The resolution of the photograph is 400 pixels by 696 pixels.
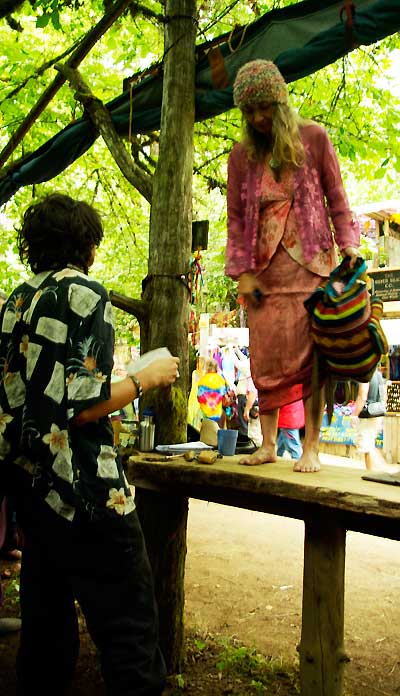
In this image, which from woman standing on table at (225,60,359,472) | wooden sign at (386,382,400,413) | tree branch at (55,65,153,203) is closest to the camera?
woman standing on table at (225,60,359,472)

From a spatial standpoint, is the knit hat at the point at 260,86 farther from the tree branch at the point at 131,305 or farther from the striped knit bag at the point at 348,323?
the tree branch at the point at 131,305

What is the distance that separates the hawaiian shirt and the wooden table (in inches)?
29.3

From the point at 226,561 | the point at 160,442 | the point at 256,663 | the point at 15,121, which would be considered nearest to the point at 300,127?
the point at 160,442

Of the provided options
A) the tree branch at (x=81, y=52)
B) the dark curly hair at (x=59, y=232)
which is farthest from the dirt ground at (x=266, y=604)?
the tree branch at (x=81, y=52)

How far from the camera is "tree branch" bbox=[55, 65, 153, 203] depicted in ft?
12.3

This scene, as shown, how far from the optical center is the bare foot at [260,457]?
115 inches

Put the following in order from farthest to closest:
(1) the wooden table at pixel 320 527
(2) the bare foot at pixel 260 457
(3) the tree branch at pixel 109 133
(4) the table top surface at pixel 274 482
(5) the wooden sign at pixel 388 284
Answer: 1. (5) the wooden sign at pixel 388 284
2. (3) the tree branch at pixel 109 133
3. (2) the bare foot at pixel 260 457
4. (1) the wooden table at pixel 320 527
5. (4) the table top surface at pixel 274 482

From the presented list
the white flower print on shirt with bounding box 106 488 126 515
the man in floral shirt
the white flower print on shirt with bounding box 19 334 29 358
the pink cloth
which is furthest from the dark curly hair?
the pink cloth

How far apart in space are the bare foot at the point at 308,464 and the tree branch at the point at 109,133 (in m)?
1.86

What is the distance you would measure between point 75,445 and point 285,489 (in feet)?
3.14

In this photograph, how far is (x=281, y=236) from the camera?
115 inches

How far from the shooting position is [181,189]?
3.53 metres

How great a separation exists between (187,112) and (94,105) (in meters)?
0.95

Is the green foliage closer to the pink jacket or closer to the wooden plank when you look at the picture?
the wooden plank
